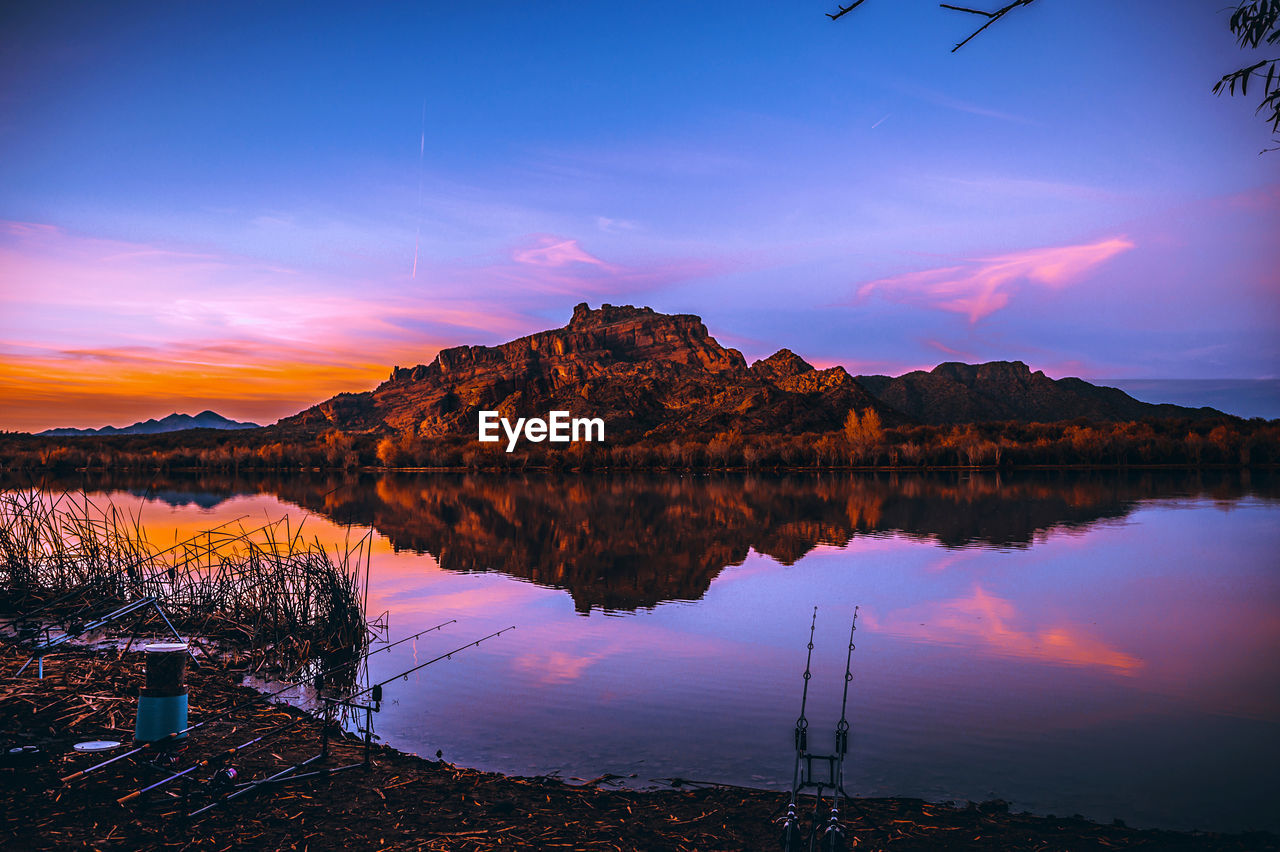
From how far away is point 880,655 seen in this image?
9.67m

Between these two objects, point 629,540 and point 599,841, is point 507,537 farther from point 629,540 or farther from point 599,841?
point 599,841

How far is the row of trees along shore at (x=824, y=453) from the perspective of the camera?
62.5 metres

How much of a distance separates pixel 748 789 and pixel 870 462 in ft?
210

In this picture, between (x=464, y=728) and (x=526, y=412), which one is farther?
(x=526, y=412)

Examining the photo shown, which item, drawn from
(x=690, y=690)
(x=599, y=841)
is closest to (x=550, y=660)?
(x=690, y=690)

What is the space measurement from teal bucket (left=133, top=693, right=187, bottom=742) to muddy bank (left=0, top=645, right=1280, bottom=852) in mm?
149

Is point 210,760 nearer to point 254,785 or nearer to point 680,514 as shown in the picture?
point 254,785

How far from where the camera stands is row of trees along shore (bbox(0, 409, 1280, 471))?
62.5 metres

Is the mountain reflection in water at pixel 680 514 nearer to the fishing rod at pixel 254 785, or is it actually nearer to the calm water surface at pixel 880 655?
the calm water surface at pixel 880 655

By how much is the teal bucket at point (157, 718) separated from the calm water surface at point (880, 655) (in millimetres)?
1676

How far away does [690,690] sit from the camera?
8102 mm

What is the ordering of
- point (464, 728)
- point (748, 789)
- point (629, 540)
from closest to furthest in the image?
point (748, 789)
point (464, 728)
point (629, 540)

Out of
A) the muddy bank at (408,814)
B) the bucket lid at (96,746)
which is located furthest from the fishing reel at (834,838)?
the bucket lid at (96,746)

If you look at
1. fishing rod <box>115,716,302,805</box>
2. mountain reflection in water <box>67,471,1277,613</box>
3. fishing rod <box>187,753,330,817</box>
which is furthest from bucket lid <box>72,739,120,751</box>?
mountain reflection in water <box>67,471,1277,613</box>
